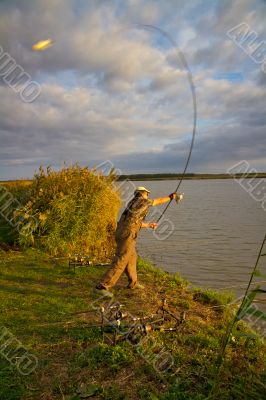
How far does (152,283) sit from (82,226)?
438cm

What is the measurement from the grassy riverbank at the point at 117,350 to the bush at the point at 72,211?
3612 millimetres

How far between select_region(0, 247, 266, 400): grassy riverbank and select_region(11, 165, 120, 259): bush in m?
3.61

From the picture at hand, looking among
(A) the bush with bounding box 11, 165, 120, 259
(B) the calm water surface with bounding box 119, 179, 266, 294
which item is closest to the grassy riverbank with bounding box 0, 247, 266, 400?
(B) the calm water surface with bounding box 119, 179, 266, 294

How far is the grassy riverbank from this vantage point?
→ 502cm

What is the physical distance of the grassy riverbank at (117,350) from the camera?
502 centimetres

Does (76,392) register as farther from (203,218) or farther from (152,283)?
(203,218)

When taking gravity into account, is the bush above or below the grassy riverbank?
A: above

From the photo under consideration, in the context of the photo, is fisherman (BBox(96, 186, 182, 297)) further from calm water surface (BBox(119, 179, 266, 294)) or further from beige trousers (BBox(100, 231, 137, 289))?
calm water surface (BBox(119, 179, 266, 294))

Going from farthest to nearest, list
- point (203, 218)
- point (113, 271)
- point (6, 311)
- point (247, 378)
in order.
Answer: point (203, 218), point (113, 271), point (6, 311), point (247, 378)

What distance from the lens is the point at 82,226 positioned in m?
13.8

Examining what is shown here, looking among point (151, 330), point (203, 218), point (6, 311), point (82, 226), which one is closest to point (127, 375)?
point (151, 330)

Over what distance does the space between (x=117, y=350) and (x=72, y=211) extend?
324 inches

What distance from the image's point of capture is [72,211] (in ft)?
45.1

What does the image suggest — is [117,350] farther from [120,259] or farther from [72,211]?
[72,211]
